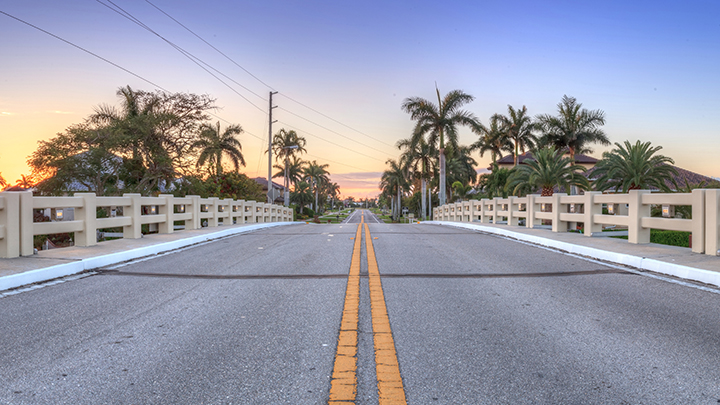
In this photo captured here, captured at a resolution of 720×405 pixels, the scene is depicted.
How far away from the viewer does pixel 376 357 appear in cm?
324

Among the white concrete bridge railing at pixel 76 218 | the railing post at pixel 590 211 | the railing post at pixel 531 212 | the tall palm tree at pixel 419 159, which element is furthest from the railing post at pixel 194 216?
the tall palm tree at pixel 419 159

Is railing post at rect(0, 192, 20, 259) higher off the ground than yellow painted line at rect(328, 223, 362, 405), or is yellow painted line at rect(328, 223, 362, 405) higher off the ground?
railing post at rect(0, 192, 20, 259)

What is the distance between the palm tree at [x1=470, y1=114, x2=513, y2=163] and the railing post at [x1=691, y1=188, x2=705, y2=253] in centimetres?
4185

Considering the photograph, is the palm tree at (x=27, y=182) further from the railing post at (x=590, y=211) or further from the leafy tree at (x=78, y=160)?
the railing post at (x=590, y=211)

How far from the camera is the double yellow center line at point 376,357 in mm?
2652

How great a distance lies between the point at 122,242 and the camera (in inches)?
384

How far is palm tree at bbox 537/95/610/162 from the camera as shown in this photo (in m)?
40.3

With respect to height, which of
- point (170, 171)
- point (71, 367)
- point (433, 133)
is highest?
point (433, 133)

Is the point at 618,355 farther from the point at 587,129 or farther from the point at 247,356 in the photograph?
the point at 587,129

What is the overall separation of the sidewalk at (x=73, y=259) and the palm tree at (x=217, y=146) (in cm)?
1948

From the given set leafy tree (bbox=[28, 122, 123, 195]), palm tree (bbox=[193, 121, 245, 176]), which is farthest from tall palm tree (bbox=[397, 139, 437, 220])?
leafy tree (bbox=[28, 122, 123, 195])

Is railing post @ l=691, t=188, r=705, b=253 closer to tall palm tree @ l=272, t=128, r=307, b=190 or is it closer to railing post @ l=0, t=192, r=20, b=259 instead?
railing post @ l=0, t=192, r=20, b=259

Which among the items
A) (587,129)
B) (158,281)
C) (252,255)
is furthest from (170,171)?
(587,129)

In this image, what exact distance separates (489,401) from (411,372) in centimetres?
57
